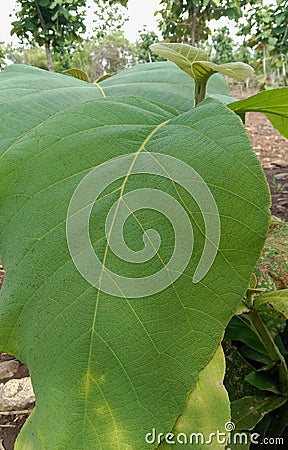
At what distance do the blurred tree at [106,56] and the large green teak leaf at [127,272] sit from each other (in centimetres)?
2289

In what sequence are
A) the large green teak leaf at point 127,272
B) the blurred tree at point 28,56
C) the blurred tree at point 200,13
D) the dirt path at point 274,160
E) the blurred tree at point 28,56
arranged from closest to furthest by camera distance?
the large green teak leaf at point 127,272
the dirt path at point 274,160
the blurred tree at point 200,13
the blurred tree at point 28,56
the blurred tree at point 28,56

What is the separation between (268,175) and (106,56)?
2477 centimetres

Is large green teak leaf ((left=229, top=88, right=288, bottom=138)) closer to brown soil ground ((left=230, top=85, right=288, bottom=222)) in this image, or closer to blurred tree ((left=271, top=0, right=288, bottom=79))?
brown soil ground ((left=230, top=85, right=288, bottom=222))

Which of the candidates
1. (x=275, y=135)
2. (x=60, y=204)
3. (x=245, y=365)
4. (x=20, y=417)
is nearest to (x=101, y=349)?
(x=60, y=204)

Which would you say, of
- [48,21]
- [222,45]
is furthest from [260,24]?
[222,45]

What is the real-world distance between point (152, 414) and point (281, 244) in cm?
54

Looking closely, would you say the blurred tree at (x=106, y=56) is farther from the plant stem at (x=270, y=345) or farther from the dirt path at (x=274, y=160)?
the plant stem at (x=270, y=345)

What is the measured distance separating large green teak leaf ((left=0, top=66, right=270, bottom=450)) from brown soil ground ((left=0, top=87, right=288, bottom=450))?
68cm

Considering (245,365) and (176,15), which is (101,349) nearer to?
(245,365)

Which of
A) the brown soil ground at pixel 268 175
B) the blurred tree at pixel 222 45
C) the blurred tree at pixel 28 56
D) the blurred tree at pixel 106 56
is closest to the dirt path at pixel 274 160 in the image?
the brown soil ground at pixel 268 175

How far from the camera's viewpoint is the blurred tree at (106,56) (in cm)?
2338

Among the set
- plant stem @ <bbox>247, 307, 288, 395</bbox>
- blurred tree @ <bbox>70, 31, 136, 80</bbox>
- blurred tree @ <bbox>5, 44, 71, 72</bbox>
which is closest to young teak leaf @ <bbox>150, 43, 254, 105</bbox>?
plant stem @ <bbox>247, 307, 288, 395</bbox>

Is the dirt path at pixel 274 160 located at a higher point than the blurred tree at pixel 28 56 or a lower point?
lower

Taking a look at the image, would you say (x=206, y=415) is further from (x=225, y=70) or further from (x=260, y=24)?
(x=260, y=24)
